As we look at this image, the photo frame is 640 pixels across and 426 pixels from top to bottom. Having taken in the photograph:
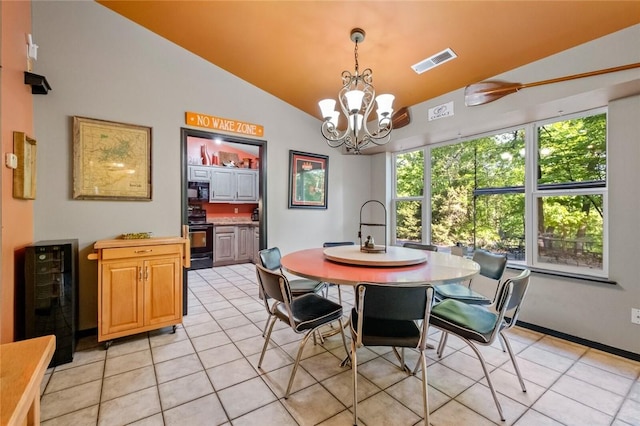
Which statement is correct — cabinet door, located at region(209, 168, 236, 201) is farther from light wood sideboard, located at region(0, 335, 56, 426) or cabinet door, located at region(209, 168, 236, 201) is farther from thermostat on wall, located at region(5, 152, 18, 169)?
light wood sideboard, located at region(0, 335, 56, 426)

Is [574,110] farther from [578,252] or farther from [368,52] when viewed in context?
[368,52]

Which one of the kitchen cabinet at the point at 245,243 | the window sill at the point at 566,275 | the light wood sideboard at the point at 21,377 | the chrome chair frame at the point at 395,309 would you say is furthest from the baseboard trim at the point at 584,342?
the kitchen cabinet at the point at 245,243

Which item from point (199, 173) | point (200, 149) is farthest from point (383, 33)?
point (200, 149)

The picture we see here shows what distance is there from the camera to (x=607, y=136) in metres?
2.44

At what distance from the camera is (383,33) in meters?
2.48

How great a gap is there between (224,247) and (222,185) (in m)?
1.34

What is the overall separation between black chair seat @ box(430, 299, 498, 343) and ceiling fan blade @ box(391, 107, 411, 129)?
237cm

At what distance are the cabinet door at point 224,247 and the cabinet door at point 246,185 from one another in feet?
2.98

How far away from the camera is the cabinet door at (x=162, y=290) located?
2.59 meters

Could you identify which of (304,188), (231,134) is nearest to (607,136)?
(304,188)

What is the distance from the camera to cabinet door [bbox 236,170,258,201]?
20.3 ft

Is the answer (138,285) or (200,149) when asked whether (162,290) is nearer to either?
(138,285)

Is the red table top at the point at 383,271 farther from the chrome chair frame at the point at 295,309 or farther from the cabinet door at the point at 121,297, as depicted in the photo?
the cabinet door at the point at 121,297

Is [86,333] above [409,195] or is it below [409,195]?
below
